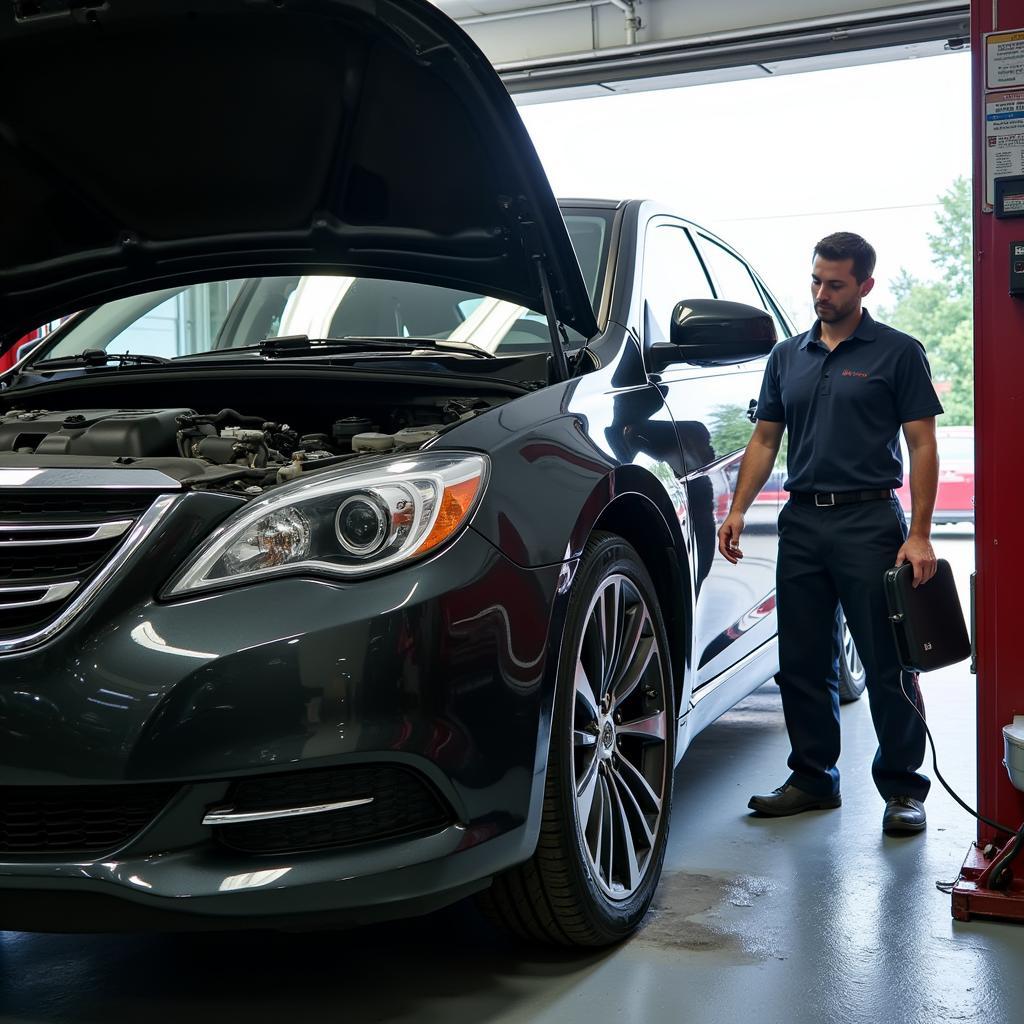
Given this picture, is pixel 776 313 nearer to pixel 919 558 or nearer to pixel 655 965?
pixel 919 558

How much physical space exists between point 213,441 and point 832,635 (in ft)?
6.05

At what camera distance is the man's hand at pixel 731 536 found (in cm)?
325

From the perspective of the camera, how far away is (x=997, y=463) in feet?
8.73

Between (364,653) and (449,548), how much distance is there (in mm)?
213

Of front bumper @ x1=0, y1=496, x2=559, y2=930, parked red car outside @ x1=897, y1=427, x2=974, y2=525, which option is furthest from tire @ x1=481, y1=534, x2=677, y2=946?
parked red car outside @ x1=897, y1=427, x2=974, y2=525

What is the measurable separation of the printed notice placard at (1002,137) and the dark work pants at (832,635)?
3.05ft

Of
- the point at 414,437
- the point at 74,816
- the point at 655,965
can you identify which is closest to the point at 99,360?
the point at 414,437

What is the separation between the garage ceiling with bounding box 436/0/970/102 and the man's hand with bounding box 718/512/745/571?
5747mm

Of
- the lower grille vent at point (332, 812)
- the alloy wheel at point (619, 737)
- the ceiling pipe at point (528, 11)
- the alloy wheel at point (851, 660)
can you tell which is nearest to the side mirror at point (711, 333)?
the alloy wheel at point (619, 737)

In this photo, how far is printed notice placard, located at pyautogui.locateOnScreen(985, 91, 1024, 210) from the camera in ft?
8.52

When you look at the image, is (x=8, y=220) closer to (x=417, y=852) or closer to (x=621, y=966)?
(x=417, y=852)

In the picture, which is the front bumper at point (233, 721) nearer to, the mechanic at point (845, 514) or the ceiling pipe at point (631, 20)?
the mechanic at point (845, 514)

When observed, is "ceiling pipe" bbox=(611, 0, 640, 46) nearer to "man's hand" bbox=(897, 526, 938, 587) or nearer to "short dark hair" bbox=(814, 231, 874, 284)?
"short dark hair" bbox=(814, 231, 874, 284)

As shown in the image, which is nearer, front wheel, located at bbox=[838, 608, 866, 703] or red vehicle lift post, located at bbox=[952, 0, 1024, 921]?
red vehicle lift post, located at bbox=[952, 0, 1024, 921]
